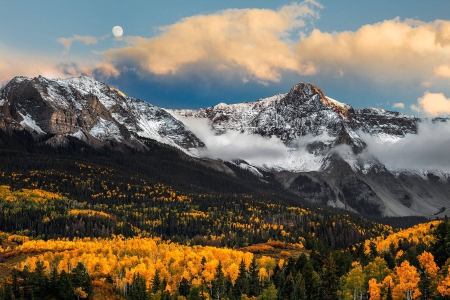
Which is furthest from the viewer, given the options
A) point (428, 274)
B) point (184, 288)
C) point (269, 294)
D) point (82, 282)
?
point (184, 288)

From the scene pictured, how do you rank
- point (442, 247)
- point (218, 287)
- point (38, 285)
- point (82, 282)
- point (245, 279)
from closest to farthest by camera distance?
point (38, 285) → point (82, 282) → point (218, 287) → point (442, 247) → point (245, 279)

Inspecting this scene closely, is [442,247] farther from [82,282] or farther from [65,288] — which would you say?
[65,288]

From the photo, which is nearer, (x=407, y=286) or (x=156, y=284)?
(x=407, y=286)

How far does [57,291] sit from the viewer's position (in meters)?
143

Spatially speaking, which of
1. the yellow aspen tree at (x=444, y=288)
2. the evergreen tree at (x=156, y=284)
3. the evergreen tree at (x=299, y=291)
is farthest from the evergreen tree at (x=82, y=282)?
the yellow aspen tree at (x=444, y=288)

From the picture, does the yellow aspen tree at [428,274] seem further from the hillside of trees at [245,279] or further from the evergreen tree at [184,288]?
the evergreen tree at [184,288]

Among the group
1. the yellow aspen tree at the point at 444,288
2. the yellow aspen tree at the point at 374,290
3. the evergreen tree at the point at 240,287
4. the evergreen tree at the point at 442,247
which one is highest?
the evergreen tree at the point at 442,247

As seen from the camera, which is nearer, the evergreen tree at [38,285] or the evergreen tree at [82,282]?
the evergreen tree at [38,285]

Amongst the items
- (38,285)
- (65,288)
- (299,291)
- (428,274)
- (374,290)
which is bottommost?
(38,285)

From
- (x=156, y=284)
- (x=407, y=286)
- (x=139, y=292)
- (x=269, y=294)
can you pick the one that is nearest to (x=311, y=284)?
(x=269, y=294)

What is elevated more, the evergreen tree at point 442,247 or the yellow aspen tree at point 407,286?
the evergreen tree at point 442,247

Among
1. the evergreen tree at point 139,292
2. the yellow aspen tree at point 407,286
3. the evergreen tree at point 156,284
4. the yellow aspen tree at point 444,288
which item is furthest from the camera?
the evergreen tree at point 156,284

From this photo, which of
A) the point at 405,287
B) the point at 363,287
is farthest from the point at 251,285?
the point at 405,287

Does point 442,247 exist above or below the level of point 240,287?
above
